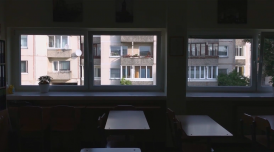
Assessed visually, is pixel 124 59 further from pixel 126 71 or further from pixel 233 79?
pixel 233 79

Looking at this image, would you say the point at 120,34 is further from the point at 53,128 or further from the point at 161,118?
the point at 53,128

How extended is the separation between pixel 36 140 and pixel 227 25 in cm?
368

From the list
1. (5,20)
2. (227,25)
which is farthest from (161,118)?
(5,20)

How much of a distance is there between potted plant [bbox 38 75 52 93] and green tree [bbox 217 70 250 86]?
9.84ft

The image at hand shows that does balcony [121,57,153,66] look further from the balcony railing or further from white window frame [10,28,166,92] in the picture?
white window frame [10,28,166,92]

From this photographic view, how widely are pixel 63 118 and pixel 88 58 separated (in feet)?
4.52

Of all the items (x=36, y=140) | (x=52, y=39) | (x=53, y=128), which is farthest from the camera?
(x=52, y=39)

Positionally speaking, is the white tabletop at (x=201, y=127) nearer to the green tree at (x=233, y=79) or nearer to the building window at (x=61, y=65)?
the green tree at (x=233, y=79)

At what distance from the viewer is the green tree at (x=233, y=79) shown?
476cm

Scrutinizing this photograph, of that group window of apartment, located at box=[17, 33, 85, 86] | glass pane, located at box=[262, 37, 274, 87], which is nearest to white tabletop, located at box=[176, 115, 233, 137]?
glass pane, located at box=[262, 37, 274, 87]

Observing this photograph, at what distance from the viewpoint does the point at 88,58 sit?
15.4 ft

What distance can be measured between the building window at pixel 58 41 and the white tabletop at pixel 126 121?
1678 mm

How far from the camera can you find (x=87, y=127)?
14.5 ft

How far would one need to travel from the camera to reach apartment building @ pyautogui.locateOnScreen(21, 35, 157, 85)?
4656 mm
